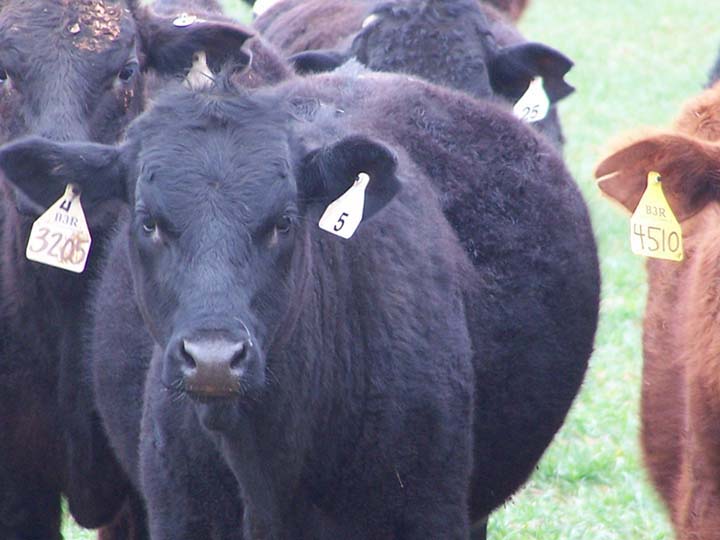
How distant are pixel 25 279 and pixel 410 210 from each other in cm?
147

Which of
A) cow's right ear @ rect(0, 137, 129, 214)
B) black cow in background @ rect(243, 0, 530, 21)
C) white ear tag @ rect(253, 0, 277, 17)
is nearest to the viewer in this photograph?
cow's right ear @ rect(0, 137, 129, 214)

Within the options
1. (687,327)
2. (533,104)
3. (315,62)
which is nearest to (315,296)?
(687,327)

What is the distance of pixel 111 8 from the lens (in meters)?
5.62

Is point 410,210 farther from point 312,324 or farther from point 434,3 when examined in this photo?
point 434,3

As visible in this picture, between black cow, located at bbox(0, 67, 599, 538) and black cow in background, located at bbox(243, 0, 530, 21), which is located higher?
black cow, located at bbox(0, 67, 599, 538)

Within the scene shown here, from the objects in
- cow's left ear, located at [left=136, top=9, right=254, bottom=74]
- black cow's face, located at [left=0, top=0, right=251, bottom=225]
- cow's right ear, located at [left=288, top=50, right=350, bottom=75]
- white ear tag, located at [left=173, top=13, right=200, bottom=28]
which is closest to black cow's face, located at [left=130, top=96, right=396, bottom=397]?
black cow's face, located at [left=0, top=0, right=251, bottom=225]

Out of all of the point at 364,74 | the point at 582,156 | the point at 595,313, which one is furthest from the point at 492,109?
the point at 582,156

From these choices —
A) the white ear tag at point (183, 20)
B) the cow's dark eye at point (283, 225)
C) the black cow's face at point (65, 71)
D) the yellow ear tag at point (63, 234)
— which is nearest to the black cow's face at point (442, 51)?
the white ear tag at point (183, 20)

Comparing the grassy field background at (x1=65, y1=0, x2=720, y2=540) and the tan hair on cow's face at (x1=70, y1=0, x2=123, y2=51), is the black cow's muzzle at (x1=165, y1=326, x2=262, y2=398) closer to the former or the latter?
the grassy field background at (x1=65, y1=0, x2=720, y2=540)

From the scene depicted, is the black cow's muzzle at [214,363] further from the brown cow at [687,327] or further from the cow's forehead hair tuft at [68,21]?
the cow's forehead hair tuft at [68,21]

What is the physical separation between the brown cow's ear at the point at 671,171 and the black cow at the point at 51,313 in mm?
1832

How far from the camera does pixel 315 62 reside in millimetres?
7922

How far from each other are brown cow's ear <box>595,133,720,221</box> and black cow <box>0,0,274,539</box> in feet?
6.01

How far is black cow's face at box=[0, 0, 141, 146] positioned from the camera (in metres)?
5.17
